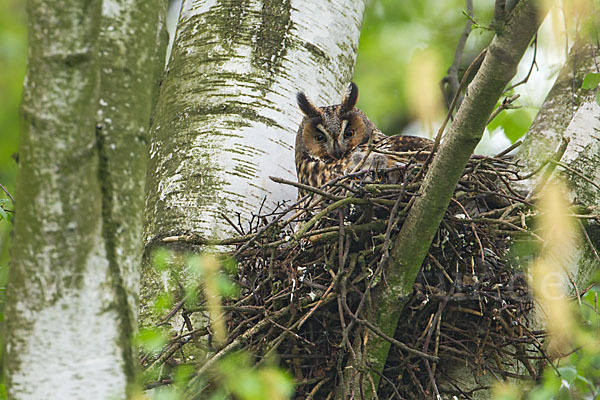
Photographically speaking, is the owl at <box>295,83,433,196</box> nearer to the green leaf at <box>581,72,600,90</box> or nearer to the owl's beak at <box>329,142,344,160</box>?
the owl's beak at <box>329,142,344,160</box>

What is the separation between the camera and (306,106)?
2.70 meters

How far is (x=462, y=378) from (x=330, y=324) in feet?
1.34

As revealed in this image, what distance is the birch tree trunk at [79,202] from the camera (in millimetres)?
1006

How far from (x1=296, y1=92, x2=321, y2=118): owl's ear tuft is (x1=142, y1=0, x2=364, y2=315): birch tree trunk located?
1.0 inches

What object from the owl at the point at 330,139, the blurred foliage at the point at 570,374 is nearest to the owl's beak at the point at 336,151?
the owl at the point at 330,139

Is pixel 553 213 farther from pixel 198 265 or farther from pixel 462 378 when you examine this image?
pixel 198 265

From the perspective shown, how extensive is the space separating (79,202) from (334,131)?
6.28 ft

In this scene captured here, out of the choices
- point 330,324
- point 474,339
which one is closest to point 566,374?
point 474,339

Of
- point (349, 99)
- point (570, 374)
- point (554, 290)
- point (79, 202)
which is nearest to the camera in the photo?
point (79, 202)

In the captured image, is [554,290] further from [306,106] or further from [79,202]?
[79,202]

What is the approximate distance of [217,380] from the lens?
1.79 metres

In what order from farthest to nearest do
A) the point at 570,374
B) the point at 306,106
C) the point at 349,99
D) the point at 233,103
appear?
the point at 349,99 < the point at 306,106 < the point at 233,103 < the point at 570,374

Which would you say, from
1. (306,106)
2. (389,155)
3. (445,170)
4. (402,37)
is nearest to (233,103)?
(306,106)

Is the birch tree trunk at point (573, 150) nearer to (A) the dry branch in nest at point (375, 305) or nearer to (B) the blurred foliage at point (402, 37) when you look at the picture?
(A) the dry branch in nest at point (375, 305)
